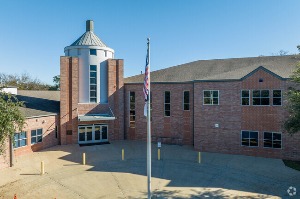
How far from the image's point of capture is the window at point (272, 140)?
2302 cm

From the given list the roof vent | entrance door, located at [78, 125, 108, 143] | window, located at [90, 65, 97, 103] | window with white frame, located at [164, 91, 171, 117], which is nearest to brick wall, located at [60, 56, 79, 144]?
entrance door, located at [78, 125, 108, 143]

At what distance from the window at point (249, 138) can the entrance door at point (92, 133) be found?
16.3 meters

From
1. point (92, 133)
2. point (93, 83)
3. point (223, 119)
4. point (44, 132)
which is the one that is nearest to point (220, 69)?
point (223, 119)

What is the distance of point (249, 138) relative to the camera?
24141 mm

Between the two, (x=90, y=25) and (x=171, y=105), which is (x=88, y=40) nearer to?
(x=90, y=25)

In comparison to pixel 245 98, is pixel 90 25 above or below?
above

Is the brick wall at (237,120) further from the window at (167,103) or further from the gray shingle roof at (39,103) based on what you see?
the gray shingle roof at (39,103)

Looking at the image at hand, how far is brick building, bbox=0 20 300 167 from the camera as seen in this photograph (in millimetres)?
23391

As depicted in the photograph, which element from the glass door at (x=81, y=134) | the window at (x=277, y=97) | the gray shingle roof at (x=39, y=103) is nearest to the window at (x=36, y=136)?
the gray shingle roof at (x=39, y=103)

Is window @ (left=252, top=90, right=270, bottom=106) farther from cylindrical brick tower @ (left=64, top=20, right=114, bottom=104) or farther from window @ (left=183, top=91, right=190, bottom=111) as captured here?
cylindrical brick tower @ (left=64, top=20, right=114, bottom=104)

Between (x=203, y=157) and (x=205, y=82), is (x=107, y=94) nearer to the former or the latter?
(x=205, y=82)

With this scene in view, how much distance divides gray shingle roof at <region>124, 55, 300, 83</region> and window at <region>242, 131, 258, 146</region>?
5690mm

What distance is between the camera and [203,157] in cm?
2355

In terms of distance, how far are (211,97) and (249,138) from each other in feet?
18.2
